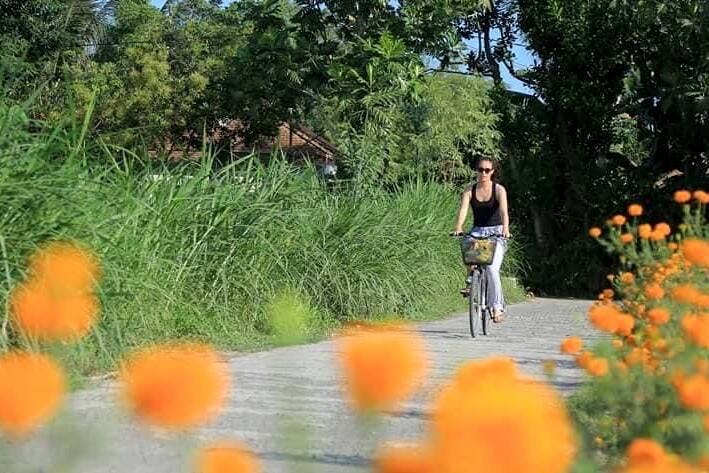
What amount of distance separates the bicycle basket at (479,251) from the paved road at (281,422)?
72cm

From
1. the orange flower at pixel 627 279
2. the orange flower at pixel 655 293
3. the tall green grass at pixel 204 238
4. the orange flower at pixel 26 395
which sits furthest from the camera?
the tall green grass at pixel 204 238

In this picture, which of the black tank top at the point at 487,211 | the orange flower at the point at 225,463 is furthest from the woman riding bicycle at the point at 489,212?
the orange flower at the point at 225,463

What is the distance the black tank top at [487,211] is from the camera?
368 inches

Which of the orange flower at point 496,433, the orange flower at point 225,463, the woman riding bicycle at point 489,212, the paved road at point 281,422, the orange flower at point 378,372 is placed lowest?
the paved road at point 281,422

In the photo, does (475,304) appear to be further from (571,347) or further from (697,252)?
(571,347)

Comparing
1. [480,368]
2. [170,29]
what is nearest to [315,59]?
[480,368]

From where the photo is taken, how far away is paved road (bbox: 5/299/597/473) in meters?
1.55

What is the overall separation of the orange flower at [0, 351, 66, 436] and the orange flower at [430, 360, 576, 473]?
480mm

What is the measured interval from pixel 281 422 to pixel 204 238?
6645 millimetres

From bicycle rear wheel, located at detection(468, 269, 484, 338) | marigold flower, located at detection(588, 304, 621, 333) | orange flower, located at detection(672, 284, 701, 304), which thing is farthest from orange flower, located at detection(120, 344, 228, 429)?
bicycle rear wheel, located at detection(468, 269, 484, 338)

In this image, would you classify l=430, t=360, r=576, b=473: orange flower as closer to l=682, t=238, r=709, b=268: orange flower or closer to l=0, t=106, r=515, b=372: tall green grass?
l=682, t=238, r=709, b=268: orange flower

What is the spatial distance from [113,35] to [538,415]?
40.7m

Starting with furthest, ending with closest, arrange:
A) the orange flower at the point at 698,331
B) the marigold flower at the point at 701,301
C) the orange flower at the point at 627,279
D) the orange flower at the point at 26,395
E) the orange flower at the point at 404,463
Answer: the orange flower at the point at 627,279 < the marigold flower at the point at 701,301 < the orange flower at the point at 698,331 < the orange flower at the point at 26,395 < the orange flower at the point at 404,463

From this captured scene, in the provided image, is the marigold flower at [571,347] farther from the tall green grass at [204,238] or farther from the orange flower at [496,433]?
the tall green grass at [204,238]
